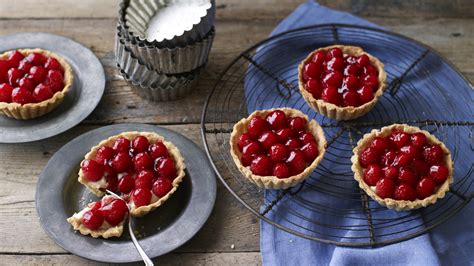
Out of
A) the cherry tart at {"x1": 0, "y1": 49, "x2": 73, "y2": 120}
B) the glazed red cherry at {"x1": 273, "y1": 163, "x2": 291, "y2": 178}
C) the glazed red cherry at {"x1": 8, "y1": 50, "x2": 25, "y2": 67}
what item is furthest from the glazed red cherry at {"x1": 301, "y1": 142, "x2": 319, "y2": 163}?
the glazed red cherry at {"x1": 8, "y1": 50, "x2": 25, "y2": 67}

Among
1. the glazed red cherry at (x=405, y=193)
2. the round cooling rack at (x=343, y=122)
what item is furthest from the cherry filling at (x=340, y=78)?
the glazed red cherry at (x=405, y=193)

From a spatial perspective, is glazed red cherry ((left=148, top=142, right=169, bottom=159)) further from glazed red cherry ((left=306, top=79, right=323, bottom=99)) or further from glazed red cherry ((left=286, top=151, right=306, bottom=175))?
glazed red cherry ((left=306, top=79, right=323, bottom=99))

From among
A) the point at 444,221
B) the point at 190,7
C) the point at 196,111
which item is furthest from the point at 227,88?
the point at 444,221

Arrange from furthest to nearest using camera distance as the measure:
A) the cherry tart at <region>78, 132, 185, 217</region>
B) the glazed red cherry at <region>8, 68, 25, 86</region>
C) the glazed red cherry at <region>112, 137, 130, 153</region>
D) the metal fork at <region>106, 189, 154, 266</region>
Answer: the glazed red cherry at <region>8, 68, 25, 86</region> → the glazed red cherry at <region>112, 137, 130, 153</region> → the cherry tart at <region>78, 132, 185, 217</region> → the metal fork at <region>106, 189, 154, 266</region>

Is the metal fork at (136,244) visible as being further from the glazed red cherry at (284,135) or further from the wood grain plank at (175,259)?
the glazed red cherry at (284,135)

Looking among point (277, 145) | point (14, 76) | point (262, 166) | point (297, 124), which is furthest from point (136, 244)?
point (14, 76)

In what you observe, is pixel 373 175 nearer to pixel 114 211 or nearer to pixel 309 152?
pixel 309 152

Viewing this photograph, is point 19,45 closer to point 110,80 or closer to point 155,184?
point 110,80
